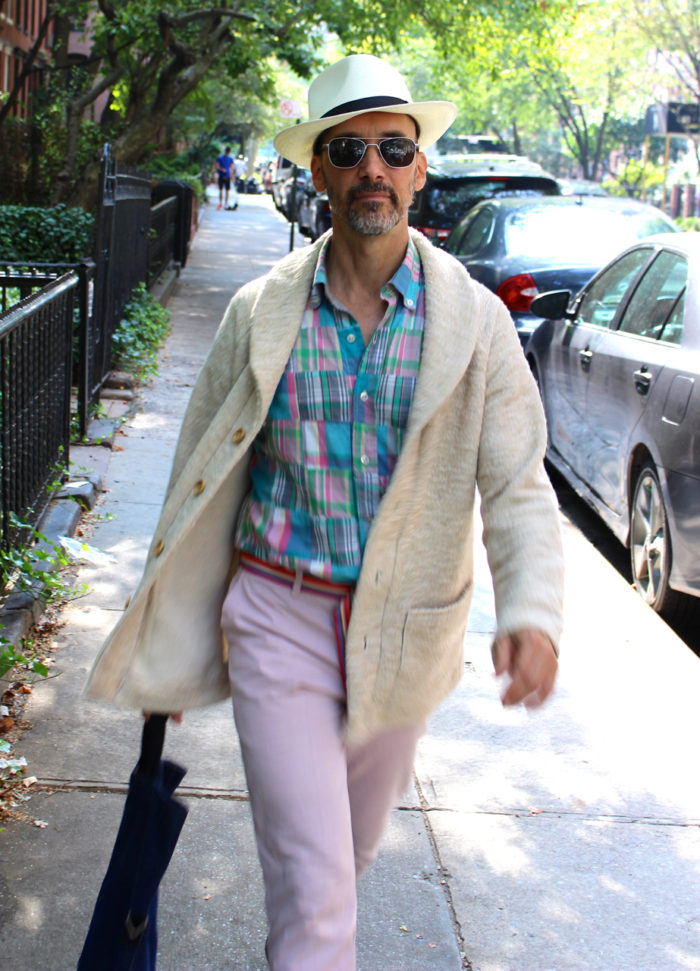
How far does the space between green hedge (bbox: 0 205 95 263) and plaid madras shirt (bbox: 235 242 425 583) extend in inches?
407

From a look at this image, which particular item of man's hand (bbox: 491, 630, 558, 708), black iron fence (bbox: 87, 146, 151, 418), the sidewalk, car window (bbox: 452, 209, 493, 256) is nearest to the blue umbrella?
the sidewalk

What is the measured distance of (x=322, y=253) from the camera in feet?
8.56

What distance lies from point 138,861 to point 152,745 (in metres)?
0.22

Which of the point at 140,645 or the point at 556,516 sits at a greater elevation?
the point at 556,516

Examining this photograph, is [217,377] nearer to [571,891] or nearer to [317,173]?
[317,173]

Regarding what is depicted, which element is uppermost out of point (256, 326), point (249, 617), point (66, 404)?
point (256, 326)

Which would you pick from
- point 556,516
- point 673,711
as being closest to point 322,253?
point 556,516

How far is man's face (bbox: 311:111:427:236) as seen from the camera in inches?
99.0

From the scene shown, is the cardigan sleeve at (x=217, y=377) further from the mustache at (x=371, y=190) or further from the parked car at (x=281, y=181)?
the parked car at (x=281, y=181)

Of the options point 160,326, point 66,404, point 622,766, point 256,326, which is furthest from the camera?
point 160,326

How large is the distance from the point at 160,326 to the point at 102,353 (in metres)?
3.64

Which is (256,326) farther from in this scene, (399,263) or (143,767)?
(143,767)

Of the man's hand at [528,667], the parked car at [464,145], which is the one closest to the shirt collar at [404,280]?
the man's hand at [528,667]

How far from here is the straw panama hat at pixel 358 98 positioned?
255cm
